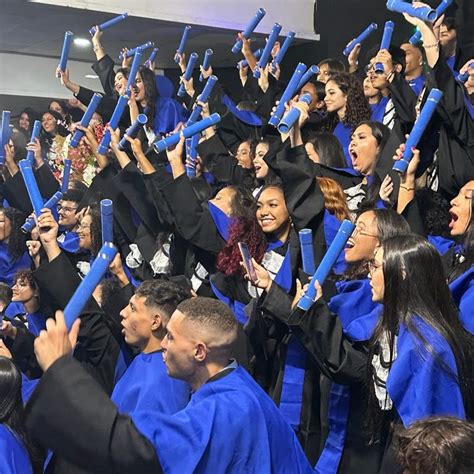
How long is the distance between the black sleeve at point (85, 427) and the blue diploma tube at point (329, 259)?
123cm

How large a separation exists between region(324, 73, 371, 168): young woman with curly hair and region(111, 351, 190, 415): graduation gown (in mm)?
2746

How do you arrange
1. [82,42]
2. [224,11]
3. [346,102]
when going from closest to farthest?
1. [346,102]
2. [224,11]
3. [82,42]

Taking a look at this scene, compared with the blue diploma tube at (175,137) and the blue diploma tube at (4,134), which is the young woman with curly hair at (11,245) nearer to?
the blue diploma tube at (4,134)

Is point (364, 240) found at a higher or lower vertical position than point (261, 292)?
higher

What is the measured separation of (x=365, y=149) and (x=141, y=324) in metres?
1.78

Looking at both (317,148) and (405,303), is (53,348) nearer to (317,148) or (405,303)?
(405,303)

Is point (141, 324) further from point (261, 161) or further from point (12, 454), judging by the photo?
point (261, 161)

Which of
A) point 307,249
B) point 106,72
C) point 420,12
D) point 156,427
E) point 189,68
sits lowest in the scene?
point 106,72

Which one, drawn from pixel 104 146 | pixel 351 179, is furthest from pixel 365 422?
pixel 104 146

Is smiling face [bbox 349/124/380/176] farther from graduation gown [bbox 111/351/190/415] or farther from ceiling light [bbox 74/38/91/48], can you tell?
ceiling light [bbox 74/38/91/48]

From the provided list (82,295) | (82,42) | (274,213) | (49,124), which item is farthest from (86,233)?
(82,42)

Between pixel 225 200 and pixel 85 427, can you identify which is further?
pixel 225 200

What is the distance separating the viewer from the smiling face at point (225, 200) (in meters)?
5.02

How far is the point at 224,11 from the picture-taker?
32.3 feet
